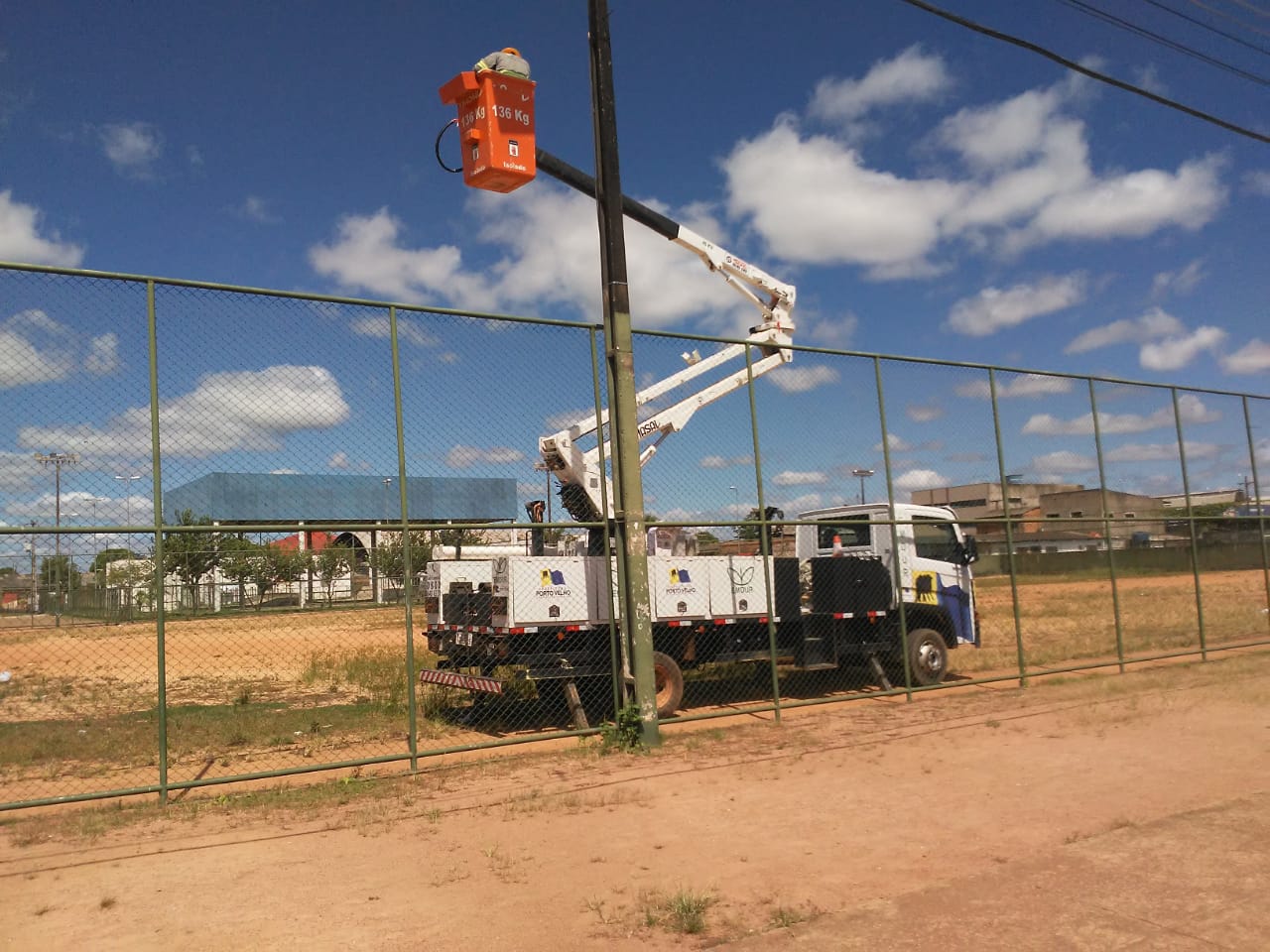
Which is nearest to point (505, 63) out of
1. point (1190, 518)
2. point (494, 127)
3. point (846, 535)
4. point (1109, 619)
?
point (494, 127)

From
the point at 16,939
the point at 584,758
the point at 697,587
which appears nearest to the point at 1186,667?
the point at 697,587

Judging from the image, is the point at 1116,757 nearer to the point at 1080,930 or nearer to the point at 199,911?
the point at 1080,930

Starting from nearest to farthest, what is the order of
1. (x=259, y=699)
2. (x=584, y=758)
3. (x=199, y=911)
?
1. (x=199, y=911)
2. (x=584, y=758)
3. (x=259, y=699)

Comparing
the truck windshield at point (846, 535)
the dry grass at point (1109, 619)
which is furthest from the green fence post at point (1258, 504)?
the truck windshield at point (846, 535)

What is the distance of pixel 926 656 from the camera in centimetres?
1238

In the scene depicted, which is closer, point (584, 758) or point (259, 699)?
point (584, 758)

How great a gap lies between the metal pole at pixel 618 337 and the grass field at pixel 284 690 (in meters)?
2.30

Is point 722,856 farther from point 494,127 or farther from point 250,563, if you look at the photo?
point 494,127

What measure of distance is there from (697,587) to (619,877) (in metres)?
5.49

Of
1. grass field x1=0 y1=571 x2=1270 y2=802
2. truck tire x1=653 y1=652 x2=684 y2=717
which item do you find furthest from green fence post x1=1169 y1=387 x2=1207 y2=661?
truck tire x1=653 y1=652 x2=684 y2=717

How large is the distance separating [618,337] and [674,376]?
10.4 feet

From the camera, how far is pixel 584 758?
8.47m

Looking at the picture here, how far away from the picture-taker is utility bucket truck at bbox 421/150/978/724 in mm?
9602

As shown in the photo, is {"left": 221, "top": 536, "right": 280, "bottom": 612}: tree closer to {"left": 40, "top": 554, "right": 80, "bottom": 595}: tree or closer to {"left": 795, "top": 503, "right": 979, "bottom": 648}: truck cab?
{"left": 40, "top": 554, "right": 80, "bottom": 595}: tree
